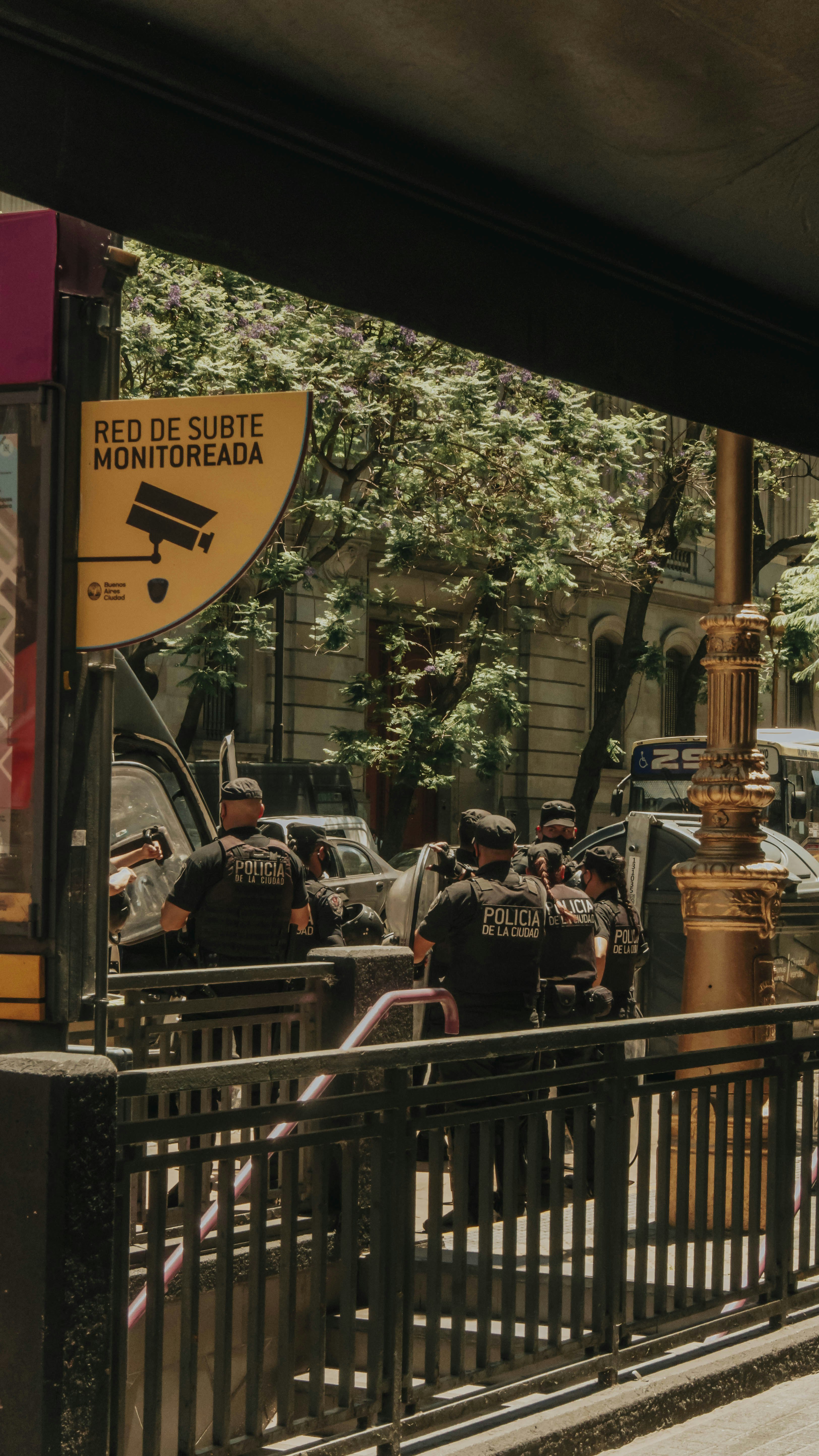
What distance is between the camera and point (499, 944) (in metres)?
6.98

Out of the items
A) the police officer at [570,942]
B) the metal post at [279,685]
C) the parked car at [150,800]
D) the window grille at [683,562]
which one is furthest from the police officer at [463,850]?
the window grille at [683,562]

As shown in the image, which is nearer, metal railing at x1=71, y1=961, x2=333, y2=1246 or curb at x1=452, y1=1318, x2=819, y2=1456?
curb at x1=452, y1=1318, x2=819, y2=1456

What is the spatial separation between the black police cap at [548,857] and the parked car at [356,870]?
5259 millimetres

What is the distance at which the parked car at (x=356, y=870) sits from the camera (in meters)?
15.0

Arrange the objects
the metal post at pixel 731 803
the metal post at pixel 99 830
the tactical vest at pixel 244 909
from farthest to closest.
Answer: the tactical vest at pixel 244 909
the metal post at pixel 731 803
the metal post at pixel 99 830

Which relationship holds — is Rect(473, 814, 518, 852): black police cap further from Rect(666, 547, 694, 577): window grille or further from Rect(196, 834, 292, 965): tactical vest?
Rect(666, 547, 694, 577): window grille

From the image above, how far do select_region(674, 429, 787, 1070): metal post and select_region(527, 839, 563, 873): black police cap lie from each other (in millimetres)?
2582

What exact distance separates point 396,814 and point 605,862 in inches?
473

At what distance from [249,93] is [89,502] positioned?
1.02m

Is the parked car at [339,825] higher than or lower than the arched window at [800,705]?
lower

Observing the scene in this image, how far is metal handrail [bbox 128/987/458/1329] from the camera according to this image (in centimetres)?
404

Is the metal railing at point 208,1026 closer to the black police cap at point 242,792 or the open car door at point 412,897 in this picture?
the black police cap at point 242,792

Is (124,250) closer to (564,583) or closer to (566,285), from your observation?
(566,285)

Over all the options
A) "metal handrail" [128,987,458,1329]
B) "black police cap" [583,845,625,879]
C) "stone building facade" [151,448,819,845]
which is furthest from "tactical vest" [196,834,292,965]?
"stone building facade" [151,448,819,845]
